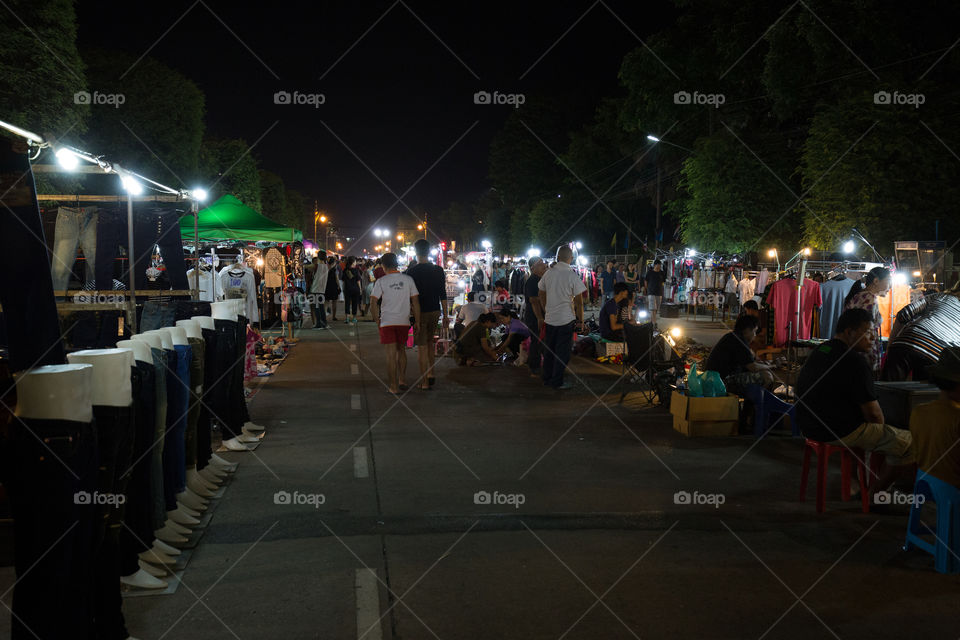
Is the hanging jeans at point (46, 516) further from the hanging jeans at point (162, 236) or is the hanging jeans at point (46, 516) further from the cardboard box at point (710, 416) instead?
the hanging jeans at point (162, 236)

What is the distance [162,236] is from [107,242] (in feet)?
2.23

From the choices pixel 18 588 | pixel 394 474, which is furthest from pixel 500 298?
pixel 18 588

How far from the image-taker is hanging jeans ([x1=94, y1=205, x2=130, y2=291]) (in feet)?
33.1

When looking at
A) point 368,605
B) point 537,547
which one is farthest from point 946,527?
point 368,605

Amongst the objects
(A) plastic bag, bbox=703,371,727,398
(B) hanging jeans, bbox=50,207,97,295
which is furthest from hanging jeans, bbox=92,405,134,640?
(B) hanging jeans, bbox=50,207,97,295

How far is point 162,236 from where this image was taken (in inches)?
413

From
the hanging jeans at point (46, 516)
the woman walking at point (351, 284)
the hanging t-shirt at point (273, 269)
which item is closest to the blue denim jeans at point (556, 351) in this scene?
the hanging jeans at point (46, 516)

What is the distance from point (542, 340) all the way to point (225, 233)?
24.1 feet

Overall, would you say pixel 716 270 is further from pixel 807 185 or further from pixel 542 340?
pixel 542 340

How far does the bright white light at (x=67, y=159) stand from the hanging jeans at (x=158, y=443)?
105 inches

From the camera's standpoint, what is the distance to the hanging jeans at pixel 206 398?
6.28 m

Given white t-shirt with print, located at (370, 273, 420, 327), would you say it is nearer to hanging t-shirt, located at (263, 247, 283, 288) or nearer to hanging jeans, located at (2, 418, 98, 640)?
hanging jeans, located at (2, 418, 98, 640)

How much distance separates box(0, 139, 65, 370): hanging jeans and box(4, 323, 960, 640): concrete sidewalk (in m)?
1.49

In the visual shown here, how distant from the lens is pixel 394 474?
22.4 ft
